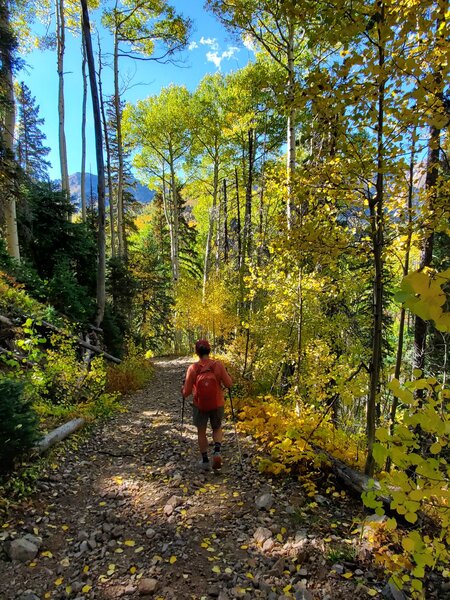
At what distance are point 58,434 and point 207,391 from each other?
2350mm

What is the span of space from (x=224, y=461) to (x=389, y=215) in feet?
12.8

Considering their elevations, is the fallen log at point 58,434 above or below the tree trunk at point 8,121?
below

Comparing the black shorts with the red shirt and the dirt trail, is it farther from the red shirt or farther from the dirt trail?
the dirt trail

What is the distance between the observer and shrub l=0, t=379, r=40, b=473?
374cm

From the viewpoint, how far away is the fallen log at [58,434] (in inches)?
180

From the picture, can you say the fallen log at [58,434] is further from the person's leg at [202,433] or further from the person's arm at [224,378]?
the person's arm at [224,378]

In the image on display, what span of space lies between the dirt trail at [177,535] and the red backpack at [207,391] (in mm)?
889

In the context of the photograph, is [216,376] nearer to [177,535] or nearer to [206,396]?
[206,396]

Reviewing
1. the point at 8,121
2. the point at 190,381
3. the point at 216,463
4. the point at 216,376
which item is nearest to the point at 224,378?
the point at 216,376

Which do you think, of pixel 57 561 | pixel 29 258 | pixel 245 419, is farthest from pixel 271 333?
pixel 29 258

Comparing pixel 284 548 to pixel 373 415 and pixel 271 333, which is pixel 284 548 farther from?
pixel 271 333

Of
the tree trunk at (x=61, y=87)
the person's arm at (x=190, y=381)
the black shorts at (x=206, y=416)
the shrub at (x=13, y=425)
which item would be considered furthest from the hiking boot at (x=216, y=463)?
the tree trunk at (x=61, y=87)

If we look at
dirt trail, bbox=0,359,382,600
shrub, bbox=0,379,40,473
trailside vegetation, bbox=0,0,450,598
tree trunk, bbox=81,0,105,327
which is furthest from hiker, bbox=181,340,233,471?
tree trunk, bbox=81,0,105,327

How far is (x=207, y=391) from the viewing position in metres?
4.77
